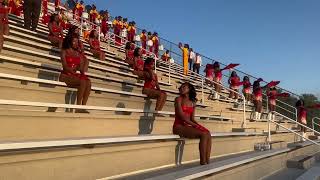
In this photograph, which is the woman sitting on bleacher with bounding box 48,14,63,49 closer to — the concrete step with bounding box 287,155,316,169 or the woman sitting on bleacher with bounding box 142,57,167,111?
the woman sitting on bleacher with bounding box 142,57,167,111

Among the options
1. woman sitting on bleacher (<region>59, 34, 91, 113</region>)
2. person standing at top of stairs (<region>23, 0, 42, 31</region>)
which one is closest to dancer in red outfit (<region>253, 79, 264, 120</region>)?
person standing at top of stairs (<region>23, 0, 42, 31</region>)

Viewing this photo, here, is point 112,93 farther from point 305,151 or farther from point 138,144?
point 305,151

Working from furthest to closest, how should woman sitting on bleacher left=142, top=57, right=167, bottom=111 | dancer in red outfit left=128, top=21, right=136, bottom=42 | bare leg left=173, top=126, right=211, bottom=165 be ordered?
dancer in red outfit left=128, top=21, right=136, bottom=42
woman sitting on bleacher left=142, top=57, right=167, bottom=111
bare leg left=173, top=126, right=211, bottom=165

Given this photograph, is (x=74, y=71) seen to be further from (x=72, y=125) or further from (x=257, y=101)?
(x=257, y=101)

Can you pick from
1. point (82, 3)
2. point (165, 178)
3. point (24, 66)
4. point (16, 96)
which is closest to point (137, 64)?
point (24, 66)

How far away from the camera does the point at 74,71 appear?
797 centimetres

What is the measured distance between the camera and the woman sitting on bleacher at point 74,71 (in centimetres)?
765

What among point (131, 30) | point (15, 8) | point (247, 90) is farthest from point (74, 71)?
point (131, 30)

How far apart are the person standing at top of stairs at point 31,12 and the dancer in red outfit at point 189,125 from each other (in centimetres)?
594

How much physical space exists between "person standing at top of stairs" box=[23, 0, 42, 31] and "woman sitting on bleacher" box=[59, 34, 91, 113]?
4.09 meters

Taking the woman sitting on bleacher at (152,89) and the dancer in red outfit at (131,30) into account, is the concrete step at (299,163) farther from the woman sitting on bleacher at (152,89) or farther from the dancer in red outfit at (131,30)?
the dancer in red outfit at (131,30)

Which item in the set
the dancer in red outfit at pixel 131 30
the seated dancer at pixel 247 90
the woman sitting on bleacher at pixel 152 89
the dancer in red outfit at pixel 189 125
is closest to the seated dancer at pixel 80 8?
the dancer in red outfit at pixel 131 30

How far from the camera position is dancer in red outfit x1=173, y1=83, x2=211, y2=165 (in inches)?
288

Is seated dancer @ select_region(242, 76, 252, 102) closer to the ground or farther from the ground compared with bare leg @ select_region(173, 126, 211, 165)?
farther from the ground
